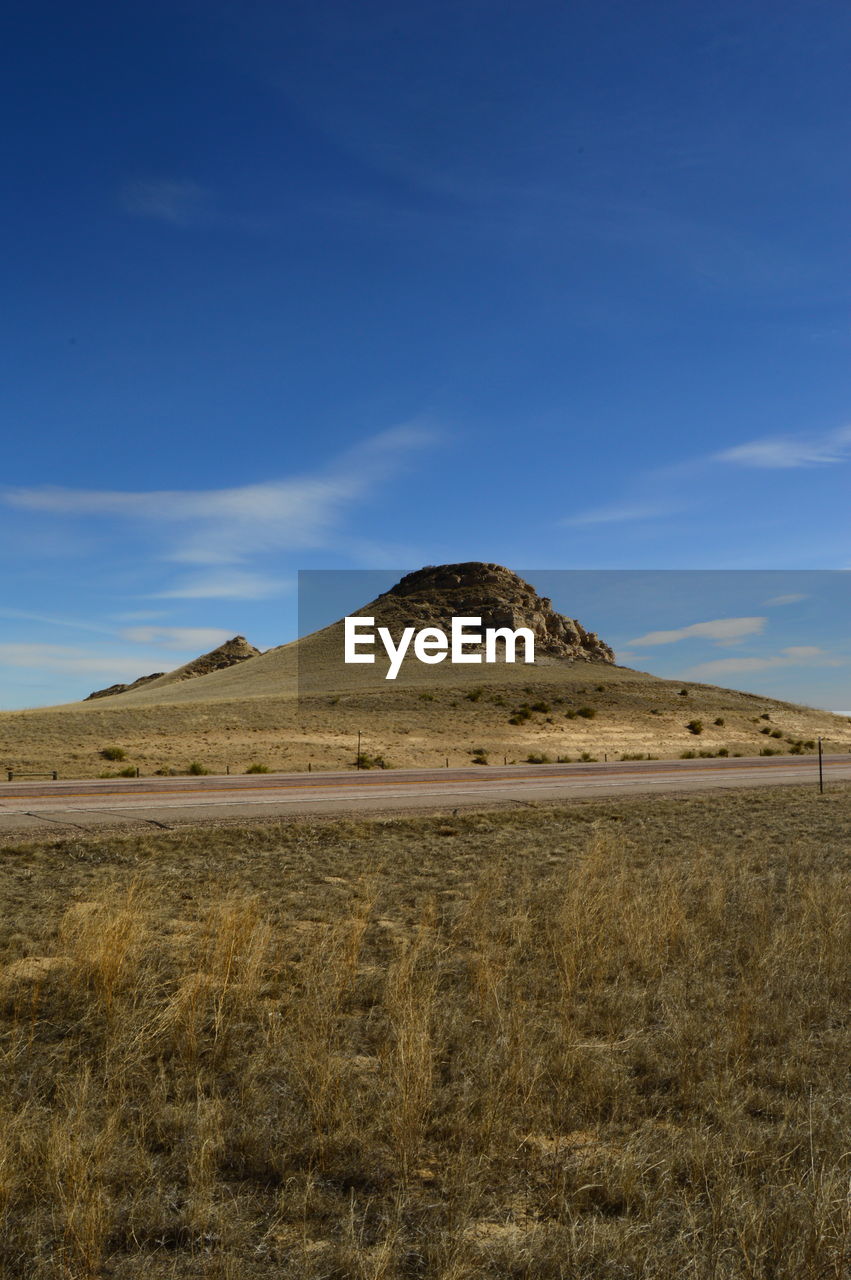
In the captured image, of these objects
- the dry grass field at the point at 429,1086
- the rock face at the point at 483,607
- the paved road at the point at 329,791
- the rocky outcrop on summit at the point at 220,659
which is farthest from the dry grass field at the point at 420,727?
the rocky outcrop on summit at the point at 220,659

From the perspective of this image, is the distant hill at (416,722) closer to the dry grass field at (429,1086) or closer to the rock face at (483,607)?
the rock face at (483,607)

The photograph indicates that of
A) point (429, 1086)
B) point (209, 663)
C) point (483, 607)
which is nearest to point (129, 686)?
point (209, 663)

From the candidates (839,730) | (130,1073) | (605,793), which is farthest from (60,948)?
(839,730)

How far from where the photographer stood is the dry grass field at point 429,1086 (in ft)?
12.2

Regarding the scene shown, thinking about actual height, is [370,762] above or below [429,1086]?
below

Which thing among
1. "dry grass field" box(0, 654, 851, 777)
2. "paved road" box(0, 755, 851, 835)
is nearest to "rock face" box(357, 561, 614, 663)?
"dry grass field" box(0, 654, 851, 777)

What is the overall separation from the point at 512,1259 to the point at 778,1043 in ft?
10.7

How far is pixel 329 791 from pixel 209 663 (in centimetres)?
15368

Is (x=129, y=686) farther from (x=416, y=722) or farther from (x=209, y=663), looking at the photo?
(x=416, y=722)

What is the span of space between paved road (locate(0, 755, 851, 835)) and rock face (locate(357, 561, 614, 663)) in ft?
291

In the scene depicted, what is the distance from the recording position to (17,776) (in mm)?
31156

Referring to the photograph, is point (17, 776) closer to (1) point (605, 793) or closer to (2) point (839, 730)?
(1) point (605, 793)

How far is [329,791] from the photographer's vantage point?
2555cm

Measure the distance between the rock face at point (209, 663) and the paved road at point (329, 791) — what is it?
461ft
